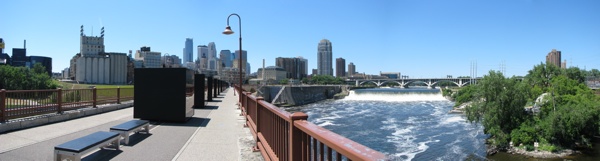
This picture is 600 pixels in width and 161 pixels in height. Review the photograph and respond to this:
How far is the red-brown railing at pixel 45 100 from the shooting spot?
10.1 m

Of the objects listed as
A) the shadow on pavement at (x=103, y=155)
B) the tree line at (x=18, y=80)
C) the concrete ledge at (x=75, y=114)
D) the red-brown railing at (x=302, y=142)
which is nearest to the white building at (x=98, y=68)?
the tree line at (x=18, y=80)

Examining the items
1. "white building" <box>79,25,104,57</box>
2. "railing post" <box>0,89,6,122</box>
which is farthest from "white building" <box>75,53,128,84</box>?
"railing post" <box>0,89,6,122</box>

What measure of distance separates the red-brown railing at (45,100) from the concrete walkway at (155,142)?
90 centimetres

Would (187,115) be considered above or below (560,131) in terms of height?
above

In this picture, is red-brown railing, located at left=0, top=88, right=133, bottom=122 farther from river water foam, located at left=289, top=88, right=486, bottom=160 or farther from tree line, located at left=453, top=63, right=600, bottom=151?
tree line, located at left=453, top=63, right=600, bottom=151

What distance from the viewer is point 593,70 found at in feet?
377

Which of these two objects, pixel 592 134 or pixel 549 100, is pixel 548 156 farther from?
pixel 549 100

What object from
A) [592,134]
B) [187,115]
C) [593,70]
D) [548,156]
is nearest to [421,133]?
[548,156]

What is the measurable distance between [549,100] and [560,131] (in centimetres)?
1288

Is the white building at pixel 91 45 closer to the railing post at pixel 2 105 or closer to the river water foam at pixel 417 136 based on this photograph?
the river water foam at pixel 417 136

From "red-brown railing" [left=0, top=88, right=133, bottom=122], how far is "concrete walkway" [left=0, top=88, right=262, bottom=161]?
2.95 feet

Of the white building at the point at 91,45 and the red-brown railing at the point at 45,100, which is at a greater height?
the white building at the point at 91,45

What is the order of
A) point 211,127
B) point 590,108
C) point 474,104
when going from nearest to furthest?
point 211,127, point 590,108, point 474,104

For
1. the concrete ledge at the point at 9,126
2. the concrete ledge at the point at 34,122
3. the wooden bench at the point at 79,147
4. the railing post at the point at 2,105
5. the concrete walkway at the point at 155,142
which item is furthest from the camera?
the concrete ledge at the point at 34,122
